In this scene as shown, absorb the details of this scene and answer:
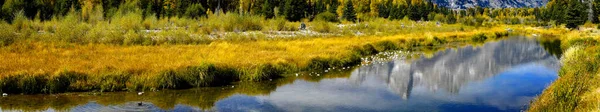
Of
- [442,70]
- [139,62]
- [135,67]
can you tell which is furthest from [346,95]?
[442,70]

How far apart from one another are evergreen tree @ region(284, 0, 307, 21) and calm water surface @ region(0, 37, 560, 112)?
5057 centimetres

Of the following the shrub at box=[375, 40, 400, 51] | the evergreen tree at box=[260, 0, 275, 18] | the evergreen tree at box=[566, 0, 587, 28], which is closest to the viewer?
the shrub at box=[375, 40, 400, 51]

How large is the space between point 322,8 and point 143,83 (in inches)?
3354

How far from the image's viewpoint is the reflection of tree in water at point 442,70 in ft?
62.6

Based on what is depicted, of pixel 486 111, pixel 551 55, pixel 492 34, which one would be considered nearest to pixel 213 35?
pixel 551 55

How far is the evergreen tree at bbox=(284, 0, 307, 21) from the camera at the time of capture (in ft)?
241

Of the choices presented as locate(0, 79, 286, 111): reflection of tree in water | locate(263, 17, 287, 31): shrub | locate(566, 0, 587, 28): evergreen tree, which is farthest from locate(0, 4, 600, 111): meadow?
Answer: locate(566, 0, 587, 28): evergreen tree

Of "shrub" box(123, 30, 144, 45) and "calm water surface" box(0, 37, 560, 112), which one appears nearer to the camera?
"calm water surface" box(0, 37, 560, 112)

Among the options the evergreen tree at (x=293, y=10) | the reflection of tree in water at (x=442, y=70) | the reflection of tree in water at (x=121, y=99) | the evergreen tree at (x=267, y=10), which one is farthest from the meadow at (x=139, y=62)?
the evergreen tree at (x=267, y=10)

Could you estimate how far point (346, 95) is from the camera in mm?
16078

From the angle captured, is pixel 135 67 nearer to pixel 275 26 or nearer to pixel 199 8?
pixel 275 26

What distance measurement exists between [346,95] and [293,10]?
59.0 m

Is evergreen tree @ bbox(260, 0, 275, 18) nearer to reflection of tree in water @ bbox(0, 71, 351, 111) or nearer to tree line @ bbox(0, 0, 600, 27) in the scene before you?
tree line @ bbox(0, 0, 600, 27)

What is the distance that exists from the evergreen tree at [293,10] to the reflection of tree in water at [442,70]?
41.8 m
